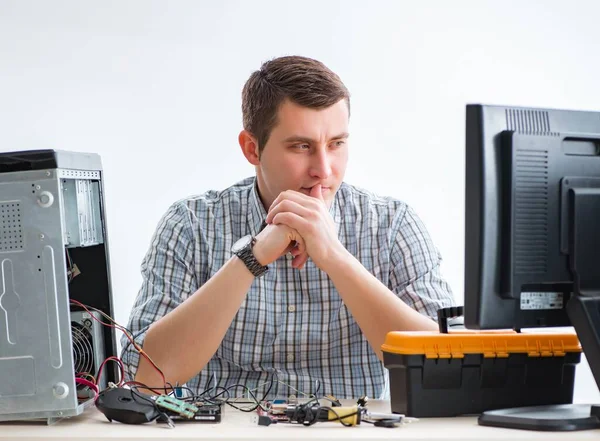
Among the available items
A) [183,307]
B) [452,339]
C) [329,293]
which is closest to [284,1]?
[329,293]

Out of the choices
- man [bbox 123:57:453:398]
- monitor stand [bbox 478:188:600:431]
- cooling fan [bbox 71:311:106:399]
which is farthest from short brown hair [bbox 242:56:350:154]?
monitor stand [bbox 478:188:600:431]

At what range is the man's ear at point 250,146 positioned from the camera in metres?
2.06

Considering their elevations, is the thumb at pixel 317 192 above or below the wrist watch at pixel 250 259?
above

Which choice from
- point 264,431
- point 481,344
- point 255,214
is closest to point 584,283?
point 481,344

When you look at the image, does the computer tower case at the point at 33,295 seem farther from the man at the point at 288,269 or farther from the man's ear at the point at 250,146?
the man's ear at the point at 250,146

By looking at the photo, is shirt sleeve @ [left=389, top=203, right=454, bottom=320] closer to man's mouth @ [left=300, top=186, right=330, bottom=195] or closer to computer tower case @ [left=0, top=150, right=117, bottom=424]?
man's mouth @ [left=300, top=186, right=330, bottom=195]

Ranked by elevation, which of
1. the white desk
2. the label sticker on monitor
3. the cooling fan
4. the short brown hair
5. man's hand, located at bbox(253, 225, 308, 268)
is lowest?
the white desk

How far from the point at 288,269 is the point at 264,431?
Answer: 2.99 ft

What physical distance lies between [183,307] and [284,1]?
Answer: 64.6 inches

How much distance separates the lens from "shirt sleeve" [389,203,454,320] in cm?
193

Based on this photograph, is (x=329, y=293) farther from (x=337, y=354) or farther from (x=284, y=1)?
(x=284, y=1)

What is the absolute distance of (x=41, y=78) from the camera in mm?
2992

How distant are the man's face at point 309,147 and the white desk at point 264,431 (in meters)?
0.76

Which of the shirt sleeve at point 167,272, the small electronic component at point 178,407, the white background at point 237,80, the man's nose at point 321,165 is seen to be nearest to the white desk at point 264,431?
the small electronic component at point 178,407
